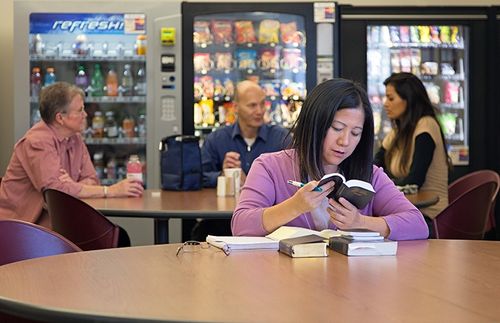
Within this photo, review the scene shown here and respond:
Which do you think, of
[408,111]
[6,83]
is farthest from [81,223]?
[6,83]

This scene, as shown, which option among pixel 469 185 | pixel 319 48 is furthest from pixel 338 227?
pixel 319 48

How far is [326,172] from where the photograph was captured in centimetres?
300

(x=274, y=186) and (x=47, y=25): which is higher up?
(x=47, y=25)

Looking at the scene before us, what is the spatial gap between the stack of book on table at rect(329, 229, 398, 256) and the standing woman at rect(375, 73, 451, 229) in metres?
2.40

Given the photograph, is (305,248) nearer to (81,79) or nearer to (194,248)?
(194,248)

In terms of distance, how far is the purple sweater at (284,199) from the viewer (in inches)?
113

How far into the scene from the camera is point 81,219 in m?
3.90

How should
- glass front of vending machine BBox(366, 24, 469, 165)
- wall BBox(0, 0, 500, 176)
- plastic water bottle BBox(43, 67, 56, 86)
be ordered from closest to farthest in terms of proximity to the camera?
plastic water bottle BBox(43, 67, 56, 86) → glass front of vending machine BBox(366, 24, 469, 165) → wall BBox(0, 0, 500, 176)

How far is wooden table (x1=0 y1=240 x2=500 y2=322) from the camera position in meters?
1.69

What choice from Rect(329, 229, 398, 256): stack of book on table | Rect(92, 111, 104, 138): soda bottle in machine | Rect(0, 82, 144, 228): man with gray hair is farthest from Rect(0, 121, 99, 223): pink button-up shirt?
Rect(329, 229, 398, 256): stack of book on table

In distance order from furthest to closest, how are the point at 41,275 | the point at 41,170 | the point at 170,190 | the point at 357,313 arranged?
1. the point at 170,190
2. the point at 41,170
3. the point at 41,275
4. the point at 357,313

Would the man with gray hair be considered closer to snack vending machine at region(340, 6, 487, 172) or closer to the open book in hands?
the open book in hands

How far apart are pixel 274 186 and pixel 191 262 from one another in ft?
2.39

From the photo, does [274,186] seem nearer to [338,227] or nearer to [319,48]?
[338,227]
